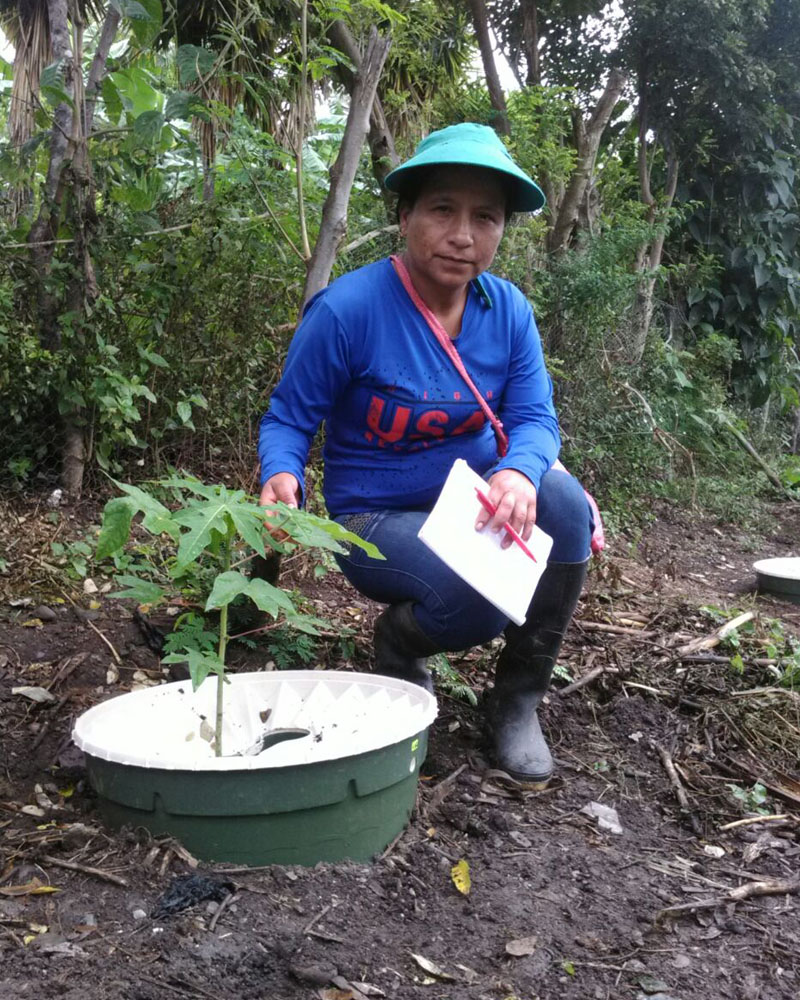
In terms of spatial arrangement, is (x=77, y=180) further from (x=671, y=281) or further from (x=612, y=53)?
(x=671, y=281)

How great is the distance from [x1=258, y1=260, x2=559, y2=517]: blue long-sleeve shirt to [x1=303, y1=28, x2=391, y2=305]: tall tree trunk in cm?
89

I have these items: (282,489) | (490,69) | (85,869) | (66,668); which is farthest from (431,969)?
(490,69)

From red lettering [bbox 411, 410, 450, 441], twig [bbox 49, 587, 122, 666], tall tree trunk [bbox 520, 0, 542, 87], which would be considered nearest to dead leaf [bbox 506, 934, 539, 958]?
red lettering [bbox 411, 410, 450, 441]

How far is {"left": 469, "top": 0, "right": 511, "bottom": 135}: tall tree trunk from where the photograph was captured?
6.09 meters

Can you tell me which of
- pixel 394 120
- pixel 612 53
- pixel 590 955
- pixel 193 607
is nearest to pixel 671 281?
pixel 612 53

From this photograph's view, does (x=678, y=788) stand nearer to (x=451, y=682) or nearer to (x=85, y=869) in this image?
(x=451, y=682)

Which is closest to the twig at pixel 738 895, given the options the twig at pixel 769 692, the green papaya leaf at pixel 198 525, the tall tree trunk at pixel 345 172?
the twig at pixel 769 692

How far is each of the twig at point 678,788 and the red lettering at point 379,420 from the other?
1117 mm

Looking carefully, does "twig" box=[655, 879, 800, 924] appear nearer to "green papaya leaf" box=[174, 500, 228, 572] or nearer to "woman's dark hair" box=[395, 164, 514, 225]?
"green papaya leaf" box=[174, 500, 228, 572]

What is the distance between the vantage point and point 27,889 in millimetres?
1728

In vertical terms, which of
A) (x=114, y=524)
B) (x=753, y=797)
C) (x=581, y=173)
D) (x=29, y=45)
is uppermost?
(x=29, y=45)

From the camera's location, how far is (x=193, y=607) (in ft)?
9.97

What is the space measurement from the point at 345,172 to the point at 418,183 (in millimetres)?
1023

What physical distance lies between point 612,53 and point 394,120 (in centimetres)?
213
